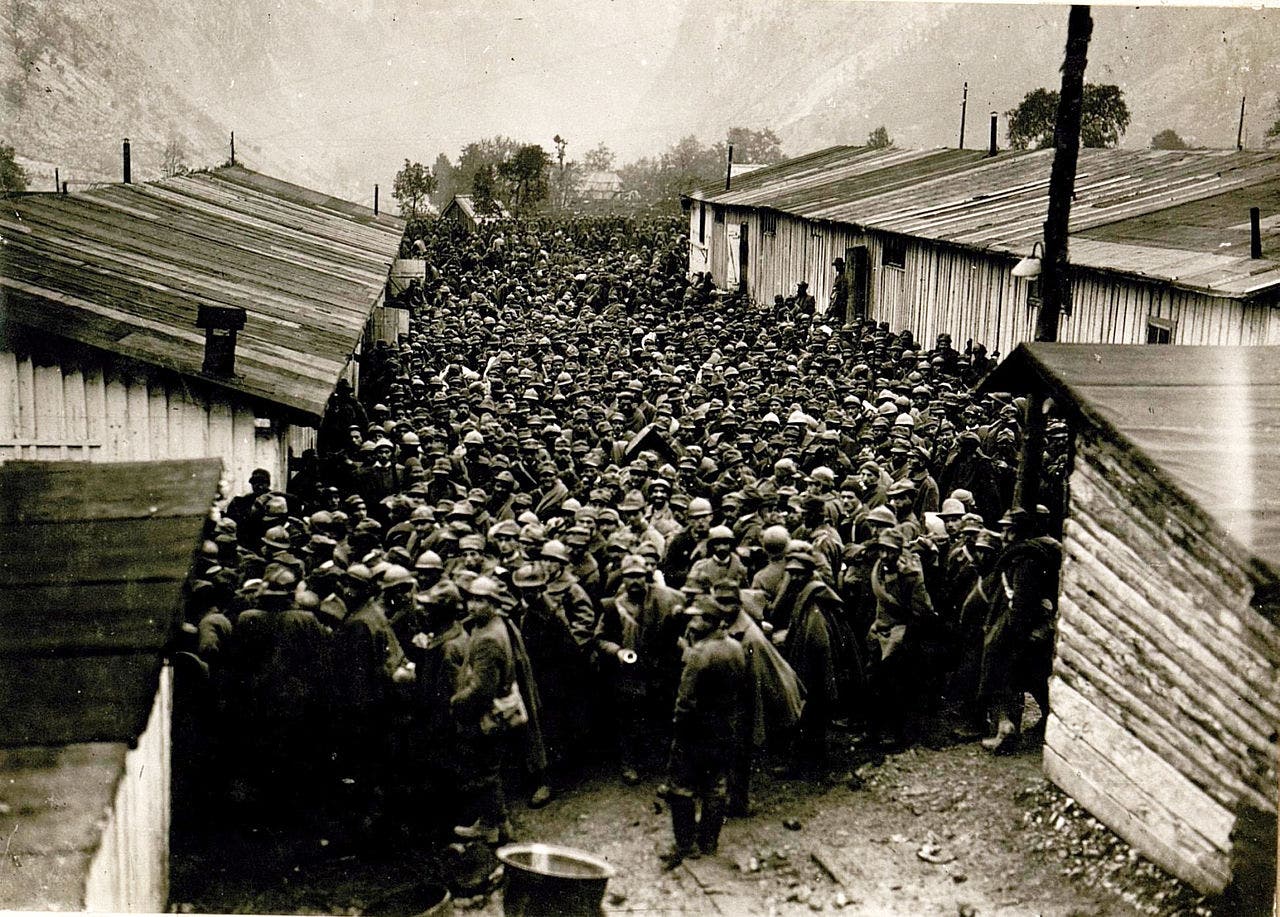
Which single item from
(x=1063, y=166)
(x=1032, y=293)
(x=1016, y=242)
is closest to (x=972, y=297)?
(x=1016, y=242)

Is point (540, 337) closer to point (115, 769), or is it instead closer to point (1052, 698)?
point (1052, 698)

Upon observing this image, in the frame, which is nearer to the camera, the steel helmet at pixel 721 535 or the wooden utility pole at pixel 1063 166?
the steel helmet at pixel 721 535

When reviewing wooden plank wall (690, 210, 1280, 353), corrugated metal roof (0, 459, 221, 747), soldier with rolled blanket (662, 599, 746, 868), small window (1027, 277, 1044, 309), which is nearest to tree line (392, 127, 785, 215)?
wooden plank wall (690, 210, 1280, 353)

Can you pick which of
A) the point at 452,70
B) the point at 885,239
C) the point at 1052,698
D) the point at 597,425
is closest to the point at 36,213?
the point at 597,425

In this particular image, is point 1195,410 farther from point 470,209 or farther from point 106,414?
point 470,209

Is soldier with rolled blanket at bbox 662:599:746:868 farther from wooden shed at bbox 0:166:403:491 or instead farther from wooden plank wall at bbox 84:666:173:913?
wooden shed at bbox 0:166:403:491

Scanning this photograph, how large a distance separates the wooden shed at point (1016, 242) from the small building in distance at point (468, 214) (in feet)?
63.6

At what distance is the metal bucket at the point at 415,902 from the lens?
6.85 metres

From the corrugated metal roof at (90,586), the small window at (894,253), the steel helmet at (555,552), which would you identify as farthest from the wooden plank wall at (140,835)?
the small window at (894,253)

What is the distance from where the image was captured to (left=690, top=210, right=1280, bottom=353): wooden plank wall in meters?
13.1

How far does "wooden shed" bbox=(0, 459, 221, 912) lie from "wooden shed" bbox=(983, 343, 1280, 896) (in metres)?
5.10

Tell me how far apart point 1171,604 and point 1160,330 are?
8882 mm

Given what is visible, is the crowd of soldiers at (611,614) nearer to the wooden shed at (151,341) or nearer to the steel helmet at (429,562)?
the steel helmet at (429,562)

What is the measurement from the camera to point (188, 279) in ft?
44.6
